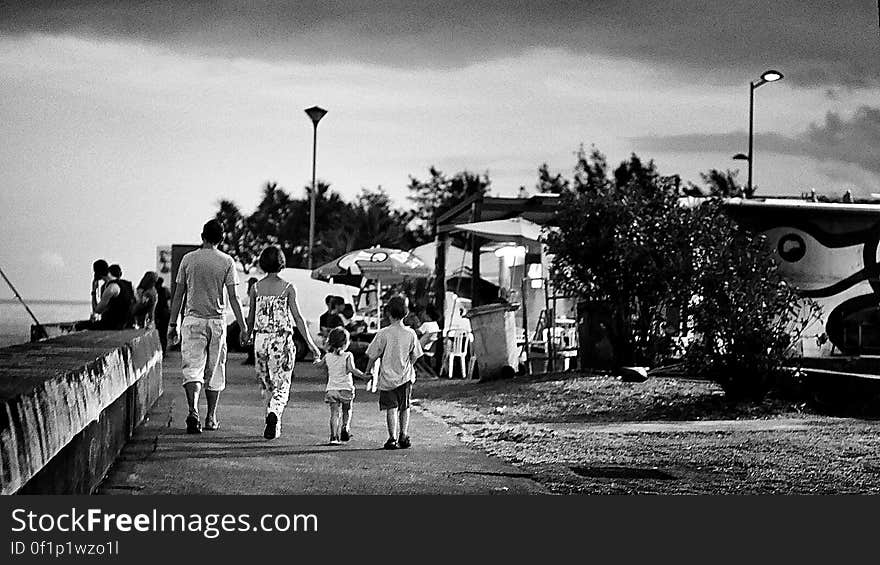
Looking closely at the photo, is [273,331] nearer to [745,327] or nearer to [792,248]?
[745,327]

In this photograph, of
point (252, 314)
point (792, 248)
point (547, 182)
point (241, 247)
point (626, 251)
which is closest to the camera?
point (252, 314)

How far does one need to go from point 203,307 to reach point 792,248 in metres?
7.99

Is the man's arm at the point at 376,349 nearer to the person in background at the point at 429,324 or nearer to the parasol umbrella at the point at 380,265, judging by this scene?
the person in background at the point at 429,324

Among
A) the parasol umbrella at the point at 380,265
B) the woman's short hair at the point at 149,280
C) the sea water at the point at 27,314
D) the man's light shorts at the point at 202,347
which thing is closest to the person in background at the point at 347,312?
the parasol umbrella at the point at 380,265

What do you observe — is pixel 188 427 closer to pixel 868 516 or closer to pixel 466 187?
pixel 868 516

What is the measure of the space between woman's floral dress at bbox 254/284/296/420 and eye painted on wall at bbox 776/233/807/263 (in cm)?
751

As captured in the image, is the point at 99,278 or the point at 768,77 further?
the point at 99,278

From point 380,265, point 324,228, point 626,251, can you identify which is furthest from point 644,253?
point 324,228

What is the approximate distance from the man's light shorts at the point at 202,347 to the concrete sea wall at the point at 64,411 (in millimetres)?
317

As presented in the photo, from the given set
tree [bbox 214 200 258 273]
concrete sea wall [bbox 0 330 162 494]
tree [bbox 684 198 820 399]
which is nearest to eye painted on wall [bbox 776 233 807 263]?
tree [bbox 684 198 820 399]

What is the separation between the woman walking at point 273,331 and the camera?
7.55 metres

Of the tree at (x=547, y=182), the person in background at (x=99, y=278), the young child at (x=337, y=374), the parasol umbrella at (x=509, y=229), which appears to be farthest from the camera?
the tree at (x=547, y=182)

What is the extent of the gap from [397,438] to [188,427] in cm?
120

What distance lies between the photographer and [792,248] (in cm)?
1386
